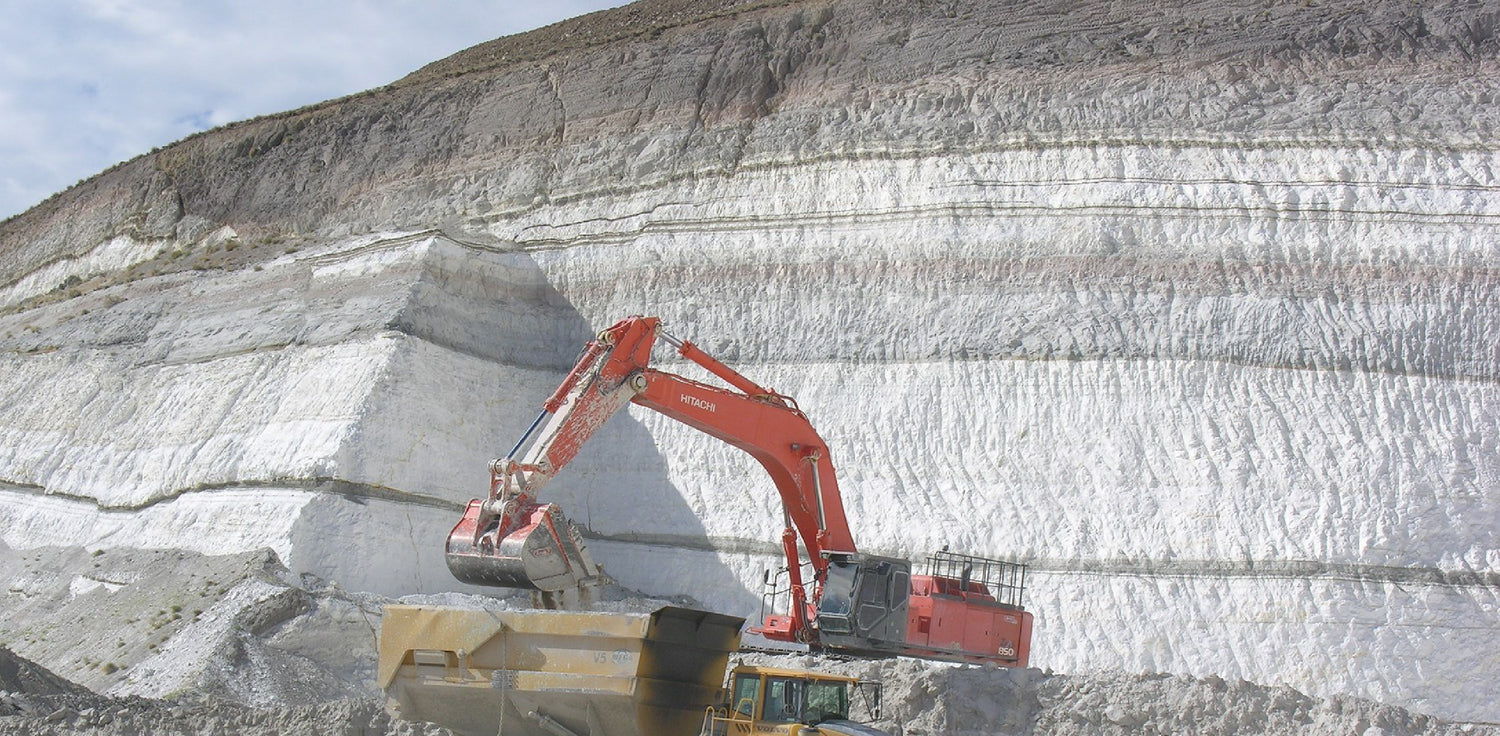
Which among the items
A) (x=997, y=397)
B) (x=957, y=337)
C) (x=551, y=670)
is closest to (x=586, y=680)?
(x=551, y=670)

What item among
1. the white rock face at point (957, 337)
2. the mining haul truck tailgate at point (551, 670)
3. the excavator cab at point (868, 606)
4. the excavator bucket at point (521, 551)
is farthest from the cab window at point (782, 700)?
the white rock face at point (957, 337)

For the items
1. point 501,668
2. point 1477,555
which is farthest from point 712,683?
point 1477,555

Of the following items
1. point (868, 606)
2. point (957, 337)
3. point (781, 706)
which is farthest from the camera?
point (957, 337)

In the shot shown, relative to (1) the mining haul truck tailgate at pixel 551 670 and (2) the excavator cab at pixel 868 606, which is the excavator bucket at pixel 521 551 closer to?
(1) the mining haul truck tailgate at pixel 551 670

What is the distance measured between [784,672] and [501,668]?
2095mm

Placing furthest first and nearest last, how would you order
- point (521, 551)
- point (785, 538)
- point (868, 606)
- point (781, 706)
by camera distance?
point (785, 538) < point (868, 606) < point (521, 551) < point (781, 706)

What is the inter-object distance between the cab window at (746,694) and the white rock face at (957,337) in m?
6.77

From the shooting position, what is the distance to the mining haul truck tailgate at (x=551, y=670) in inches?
367

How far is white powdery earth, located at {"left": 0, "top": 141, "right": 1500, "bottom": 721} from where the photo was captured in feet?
49.6

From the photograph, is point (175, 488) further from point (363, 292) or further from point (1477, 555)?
point (1477, 555)

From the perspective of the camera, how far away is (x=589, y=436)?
508 inches

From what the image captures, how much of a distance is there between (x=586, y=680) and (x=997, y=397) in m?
9.30

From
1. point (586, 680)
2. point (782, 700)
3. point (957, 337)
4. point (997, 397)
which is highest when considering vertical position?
point (957, 337)

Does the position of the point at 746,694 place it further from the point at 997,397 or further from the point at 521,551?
the point at 997,397
